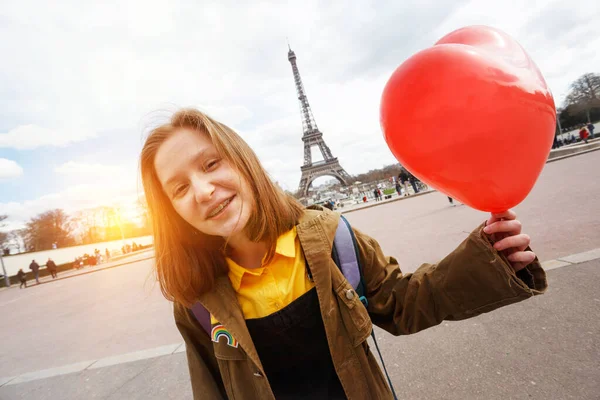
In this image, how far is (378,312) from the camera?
1.15 meters

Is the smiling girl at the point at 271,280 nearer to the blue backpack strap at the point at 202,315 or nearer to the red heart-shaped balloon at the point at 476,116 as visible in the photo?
the blue backpack strap at the point at 202,315

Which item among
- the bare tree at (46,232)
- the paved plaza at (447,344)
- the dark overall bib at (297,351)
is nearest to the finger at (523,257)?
the dark overall bib at (297,351)

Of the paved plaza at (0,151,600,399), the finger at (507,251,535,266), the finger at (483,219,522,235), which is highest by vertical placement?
the finger at (483,219,522,235)

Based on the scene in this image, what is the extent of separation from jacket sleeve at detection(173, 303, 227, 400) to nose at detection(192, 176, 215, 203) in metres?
0.51

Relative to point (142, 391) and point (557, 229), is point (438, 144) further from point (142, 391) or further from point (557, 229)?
point (557, 229)

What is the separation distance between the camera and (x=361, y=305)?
3.48ft

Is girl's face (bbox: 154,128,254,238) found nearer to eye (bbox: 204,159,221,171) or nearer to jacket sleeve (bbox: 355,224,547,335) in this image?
eye (bbox: 204,159,221,171)

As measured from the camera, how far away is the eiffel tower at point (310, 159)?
36237mm

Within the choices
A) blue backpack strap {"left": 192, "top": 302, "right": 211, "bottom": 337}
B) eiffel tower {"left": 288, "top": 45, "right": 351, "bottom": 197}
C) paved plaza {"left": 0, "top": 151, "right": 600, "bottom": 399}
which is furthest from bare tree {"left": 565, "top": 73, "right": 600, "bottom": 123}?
blue backpack strap {"left": 192, "top": 302, "right": 211, "bottom": 337}

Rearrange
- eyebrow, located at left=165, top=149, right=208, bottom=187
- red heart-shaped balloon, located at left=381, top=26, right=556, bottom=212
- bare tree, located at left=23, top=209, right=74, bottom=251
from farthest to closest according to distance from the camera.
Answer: bare tree, located at left=23, top=209, right=74, bottom=251
eyebrow, located at left=165, top=149, right=208, bottom=187
red heart-shaped balloon, located at left=381, top=26, right=556, bottom=212

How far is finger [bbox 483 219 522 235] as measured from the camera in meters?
0.88

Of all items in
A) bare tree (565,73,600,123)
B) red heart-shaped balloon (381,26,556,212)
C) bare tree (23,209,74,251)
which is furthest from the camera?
bare tree (23,209,74,251)

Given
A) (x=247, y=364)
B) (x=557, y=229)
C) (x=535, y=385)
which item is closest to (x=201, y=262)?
(x=247, y=364)

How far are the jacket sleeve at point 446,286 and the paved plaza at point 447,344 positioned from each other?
1.20 meters
